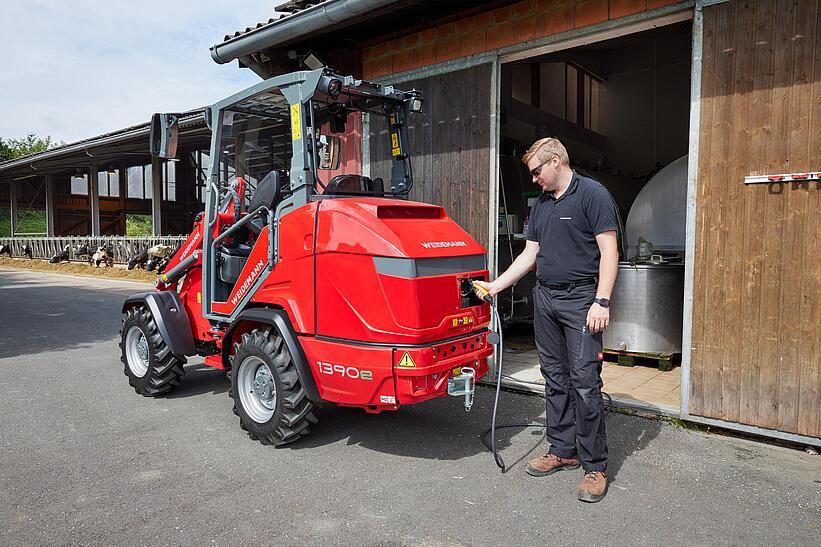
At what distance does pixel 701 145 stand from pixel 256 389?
3.58 m

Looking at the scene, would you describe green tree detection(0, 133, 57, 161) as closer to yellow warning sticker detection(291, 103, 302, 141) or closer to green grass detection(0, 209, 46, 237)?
green grass detection(0, 209, 46, 237)

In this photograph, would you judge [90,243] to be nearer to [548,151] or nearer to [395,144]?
[395,144]

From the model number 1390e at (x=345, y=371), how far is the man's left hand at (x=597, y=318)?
1273mm

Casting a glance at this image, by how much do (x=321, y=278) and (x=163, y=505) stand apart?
1516 mm

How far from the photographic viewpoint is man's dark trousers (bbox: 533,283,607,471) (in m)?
3.40

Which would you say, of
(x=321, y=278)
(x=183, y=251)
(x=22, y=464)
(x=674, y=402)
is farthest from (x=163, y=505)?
(x=674, y=402)

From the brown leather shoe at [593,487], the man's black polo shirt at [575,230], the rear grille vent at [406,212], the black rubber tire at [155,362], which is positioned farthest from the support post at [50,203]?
the brown leather shoe at [593,487]

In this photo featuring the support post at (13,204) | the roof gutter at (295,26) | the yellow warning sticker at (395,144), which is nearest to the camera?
the yellow warning sticker at (395,144)

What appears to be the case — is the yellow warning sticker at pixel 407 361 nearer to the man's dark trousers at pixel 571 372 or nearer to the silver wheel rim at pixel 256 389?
the man's dark trousers at pixel 571 372

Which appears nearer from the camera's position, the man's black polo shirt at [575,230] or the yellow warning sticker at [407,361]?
the man's black polo shirt at [575,230]

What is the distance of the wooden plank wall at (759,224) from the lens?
3.94m

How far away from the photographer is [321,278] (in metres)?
3.76

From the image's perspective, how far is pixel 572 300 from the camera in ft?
11.4

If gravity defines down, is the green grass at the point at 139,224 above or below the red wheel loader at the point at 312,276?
above
